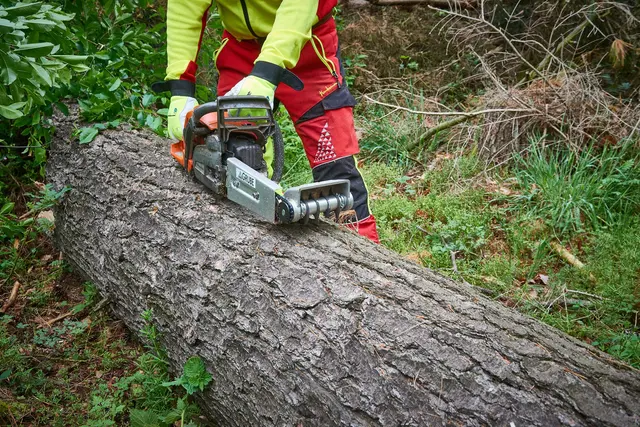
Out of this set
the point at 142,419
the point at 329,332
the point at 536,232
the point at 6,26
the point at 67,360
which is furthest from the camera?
the point at 536,232

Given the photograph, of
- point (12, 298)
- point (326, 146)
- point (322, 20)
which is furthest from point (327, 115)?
point (12, 298)

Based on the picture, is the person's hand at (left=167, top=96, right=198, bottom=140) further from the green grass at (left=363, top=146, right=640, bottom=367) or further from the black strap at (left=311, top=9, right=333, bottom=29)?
the green grass at (left=363, top=146, right=640, bottom=367)

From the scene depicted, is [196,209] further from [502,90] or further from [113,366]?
[502,90]

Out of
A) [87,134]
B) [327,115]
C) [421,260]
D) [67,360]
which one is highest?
[327,115]

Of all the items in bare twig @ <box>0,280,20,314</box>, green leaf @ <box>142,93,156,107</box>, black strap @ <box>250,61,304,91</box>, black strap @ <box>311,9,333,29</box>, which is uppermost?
black strap @ <box>311,9,333,29</box>

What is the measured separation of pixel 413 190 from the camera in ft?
14.0

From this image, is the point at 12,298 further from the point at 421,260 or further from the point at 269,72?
the point at 421,260

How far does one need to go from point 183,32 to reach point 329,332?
1953mm

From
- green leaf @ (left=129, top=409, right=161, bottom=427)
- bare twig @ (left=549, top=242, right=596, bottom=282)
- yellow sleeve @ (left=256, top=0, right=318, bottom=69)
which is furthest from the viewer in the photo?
bare twig @ (left=549, top=242, right=596, bottom=282)

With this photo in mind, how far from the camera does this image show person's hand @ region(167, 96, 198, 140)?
2.73 meters

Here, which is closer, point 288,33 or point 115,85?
point 288,33

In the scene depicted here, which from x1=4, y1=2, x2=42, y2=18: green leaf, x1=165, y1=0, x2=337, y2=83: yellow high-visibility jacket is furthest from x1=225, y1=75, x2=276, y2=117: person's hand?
x1=4, y1=2, x2=42, y2=18: green leaf

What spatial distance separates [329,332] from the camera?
5.76 feet

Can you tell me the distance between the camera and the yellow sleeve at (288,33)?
2.43m
